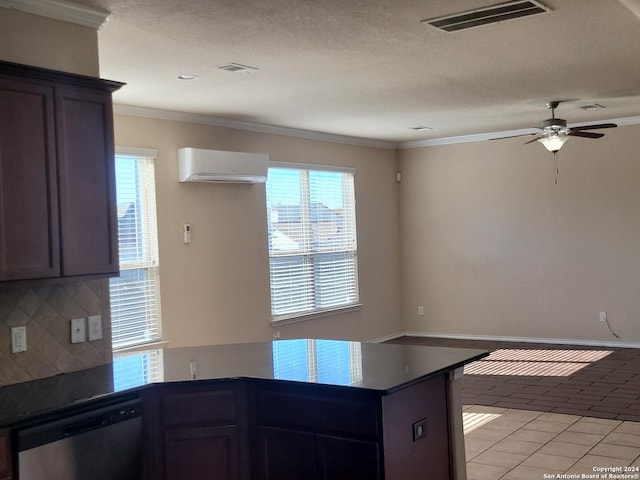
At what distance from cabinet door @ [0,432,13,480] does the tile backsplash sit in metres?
0.71

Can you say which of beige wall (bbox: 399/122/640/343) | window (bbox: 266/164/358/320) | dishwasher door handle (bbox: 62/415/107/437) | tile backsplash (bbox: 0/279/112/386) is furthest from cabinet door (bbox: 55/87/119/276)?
beige wall (bbox: 399/122/640/343)

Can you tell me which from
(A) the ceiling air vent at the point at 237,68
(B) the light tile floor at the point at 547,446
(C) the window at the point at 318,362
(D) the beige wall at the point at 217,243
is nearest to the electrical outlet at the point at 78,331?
(C) the window at the point at 318,362

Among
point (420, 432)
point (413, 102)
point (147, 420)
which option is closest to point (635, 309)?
point (413, 102)

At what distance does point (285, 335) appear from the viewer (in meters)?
7.48

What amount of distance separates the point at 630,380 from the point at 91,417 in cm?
513

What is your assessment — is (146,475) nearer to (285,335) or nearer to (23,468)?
(23,468)

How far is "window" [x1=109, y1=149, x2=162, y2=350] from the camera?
5805mm

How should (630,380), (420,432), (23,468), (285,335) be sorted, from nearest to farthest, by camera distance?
1. (23,468)
2. (420,432)
3. (630,380)
4. (285,335)

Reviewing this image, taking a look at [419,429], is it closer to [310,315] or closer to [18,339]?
[18,339]

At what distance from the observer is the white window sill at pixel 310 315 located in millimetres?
7372

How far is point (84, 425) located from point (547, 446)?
311cm

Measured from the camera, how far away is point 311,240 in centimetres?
801

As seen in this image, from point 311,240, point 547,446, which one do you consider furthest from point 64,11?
point 311,240

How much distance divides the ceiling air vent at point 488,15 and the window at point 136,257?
3.04 m
